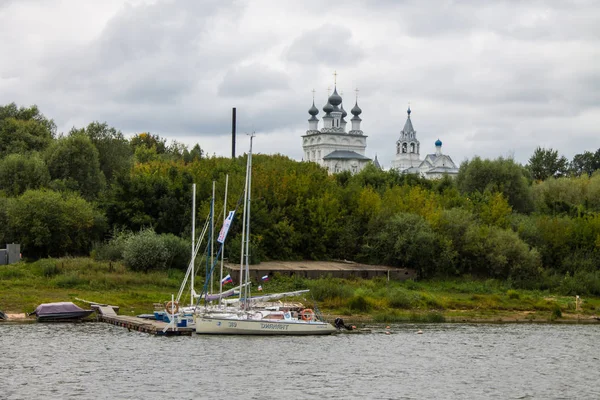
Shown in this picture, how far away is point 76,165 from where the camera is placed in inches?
3671

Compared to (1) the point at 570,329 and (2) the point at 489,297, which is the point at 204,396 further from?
(2) the point at 489,297

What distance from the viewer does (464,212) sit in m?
86.7

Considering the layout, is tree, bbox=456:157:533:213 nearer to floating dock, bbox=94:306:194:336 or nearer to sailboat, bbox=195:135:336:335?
sailboat, bbox=195:135:336:335

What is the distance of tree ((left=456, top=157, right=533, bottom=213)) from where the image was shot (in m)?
106

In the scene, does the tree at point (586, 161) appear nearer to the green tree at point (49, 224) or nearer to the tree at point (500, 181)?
the tree at point (500, 181)

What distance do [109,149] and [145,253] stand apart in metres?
39.3

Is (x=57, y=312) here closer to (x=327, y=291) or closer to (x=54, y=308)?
(x=54, y=308)

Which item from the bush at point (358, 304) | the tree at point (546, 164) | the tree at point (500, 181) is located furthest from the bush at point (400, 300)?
the tree at point (546, 164)

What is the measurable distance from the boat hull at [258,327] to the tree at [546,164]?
11501cm

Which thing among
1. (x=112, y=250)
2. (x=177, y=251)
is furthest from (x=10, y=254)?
(x=177, y=251)

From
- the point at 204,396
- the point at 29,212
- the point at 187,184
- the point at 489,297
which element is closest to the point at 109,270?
the point at 29,212

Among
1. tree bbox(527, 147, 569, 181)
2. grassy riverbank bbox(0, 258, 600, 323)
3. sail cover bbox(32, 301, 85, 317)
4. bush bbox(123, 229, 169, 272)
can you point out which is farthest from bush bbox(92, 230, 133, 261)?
tree bbox(527, 147, 569, 181)

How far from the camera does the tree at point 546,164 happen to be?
542ft

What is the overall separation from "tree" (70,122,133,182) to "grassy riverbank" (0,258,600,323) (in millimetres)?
35288
